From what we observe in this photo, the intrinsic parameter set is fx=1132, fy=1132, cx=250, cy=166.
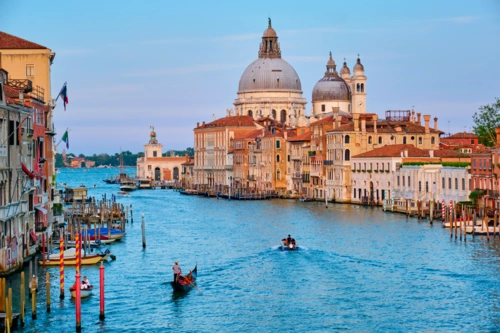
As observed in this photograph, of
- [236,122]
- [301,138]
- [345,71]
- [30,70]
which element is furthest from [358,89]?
[30,70]

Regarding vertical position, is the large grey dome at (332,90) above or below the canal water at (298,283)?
above

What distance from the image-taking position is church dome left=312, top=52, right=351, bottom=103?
102419 millimetres

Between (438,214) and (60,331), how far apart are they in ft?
99.3

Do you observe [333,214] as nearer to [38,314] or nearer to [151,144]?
[38,314]

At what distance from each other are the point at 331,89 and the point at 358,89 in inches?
178

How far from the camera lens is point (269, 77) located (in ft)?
362

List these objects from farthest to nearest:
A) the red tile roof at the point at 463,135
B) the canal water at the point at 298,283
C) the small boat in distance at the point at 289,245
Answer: the red tile roof at the point at 463,135, the small boat in distance at the point at 289,245, the canal water at the point at 298,283

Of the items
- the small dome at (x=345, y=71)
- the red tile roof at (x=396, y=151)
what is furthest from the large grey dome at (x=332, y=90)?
the red tile roof at (x=396, y=151)

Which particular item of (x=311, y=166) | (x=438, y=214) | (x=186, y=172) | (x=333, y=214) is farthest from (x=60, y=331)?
(x=186, y=172)

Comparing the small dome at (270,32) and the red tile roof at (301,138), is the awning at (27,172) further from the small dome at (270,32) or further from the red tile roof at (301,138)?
the small dome at (270,32)

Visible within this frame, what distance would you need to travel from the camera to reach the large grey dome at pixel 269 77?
110 m

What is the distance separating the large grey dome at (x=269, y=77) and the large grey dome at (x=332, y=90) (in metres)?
7.20

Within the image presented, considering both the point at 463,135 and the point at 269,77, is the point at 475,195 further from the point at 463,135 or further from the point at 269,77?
the point at 269,77

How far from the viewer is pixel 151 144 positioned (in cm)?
12731
